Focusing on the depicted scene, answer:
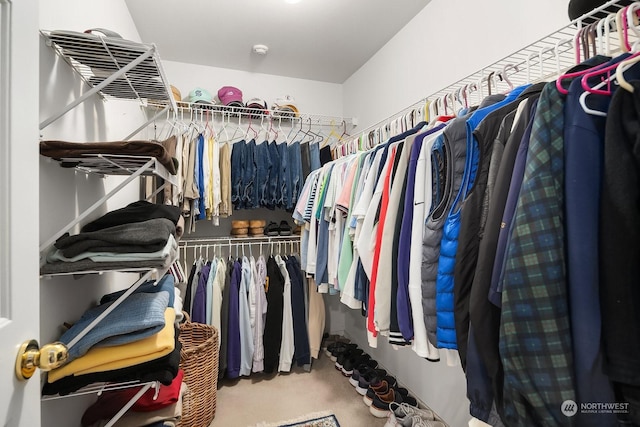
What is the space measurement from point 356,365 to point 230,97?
7.79ft

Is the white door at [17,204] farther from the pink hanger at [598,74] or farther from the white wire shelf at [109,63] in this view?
the pink hanger at [598,74]

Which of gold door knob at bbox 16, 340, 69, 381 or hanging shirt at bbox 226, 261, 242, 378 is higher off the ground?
gold door knob at bbox 16, 340, 69, 381

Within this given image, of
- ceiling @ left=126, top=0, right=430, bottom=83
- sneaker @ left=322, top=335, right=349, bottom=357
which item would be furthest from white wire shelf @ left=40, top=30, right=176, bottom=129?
sneaker @ left=322, top=335, right=349, bottom=357

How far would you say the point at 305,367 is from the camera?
7.73ft

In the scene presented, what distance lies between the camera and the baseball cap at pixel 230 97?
8.27 feet

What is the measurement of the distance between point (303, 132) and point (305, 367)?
2.10 m

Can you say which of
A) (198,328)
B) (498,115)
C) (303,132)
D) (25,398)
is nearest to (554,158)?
(498,115)

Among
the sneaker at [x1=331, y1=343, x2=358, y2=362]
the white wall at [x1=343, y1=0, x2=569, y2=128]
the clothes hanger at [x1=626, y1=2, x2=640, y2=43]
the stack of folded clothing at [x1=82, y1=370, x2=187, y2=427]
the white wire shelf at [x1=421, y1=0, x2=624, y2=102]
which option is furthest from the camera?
the sneaker at [x1=331, y1=343, x2=358, y2=362]

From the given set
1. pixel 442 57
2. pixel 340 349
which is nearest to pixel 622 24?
pixel 442 57

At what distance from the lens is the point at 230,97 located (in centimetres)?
252

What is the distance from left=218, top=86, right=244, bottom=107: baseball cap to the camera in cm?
252

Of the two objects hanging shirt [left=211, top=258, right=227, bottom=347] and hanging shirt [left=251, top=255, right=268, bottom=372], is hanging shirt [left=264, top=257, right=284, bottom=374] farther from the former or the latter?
hanging shirt [left=211, top=258, right=227, bottom=347]

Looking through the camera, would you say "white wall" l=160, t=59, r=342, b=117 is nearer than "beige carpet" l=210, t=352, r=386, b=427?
No

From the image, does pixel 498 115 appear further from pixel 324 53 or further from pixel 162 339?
pixel 324 53
